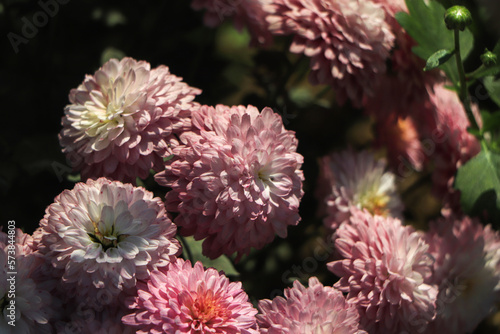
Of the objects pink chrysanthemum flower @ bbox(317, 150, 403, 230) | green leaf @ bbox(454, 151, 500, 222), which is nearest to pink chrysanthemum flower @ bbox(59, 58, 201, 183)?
pink chrysanthemum flower @ bbox(317, 150, 403, 230)

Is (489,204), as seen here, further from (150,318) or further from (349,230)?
(150,318)

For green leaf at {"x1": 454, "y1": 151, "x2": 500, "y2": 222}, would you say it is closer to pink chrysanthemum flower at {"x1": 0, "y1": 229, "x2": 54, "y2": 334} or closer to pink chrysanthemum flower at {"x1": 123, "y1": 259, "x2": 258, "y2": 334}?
pink chrysanthemum flower at {"x1": 123, "y1": 259, "x2": 258, "y2": 334}

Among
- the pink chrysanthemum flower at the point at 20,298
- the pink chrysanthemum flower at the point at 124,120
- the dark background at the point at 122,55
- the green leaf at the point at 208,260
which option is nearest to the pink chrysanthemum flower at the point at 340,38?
the dark background at the point at 122,55

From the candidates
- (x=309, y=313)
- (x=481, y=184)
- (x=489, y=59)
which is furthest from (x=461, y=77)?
(x=309, y=313)

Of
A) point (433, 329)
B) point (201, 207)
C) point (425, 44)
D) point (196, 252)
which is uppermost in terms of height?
point (425, 44)

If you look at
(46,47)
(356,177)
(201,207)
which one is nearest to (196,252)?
(201,207)

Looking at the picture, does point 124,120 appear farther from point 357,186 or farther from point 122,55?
point 357,186

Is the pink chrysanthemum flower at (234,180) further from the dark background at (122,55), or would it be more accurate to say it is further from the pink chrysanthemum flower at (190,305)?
the dark background at (122,55)

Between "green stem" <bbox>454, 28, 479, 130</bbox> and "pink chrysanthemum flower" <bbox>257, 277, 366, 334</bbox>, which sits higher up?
"green stem" <bbox>454, 28, 479, 130</bbox>
